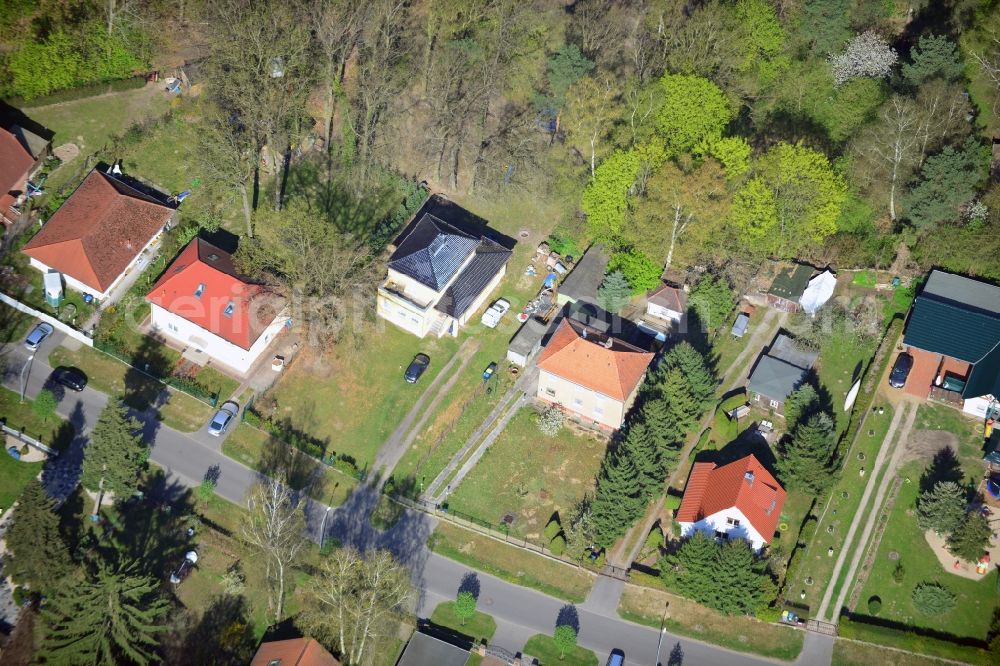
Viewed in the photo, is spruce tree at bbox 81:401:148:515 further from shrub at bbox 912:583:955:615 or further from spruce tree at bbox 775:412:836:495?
shrub at bbox 912:583:955:615

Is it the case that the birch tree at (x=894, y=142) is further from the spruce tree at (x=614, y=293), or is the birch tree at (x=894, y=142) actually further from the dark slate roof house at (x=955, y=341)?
the spruce tree at (x=614, y=293)

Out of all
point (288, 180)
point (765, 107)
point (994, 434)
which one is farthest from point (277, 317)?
point (994, 434)

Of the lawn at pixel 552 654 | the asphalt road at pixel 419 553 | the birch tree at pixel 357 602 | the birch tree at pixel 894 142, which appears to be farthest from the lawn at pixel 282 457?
the birch tree at pixel 894 142

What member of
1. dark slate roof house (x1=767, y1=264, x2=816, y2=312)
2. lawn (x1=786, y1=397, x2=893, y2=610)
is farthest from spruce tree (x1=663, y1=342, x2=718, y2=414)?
dark slate roof house (x1=767, y1=264, x2=816, y2=312)

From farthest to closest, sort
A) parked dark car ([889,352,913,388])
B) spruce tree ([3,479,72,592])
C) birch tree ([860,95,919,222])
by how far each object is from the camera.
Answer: birch tree ([860,95,919,222]) < parked dark car ([889,352,913,388]) < spruce tree ([3,479,72,592])

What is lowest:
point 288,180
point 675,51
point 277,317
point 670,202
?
point 277,317

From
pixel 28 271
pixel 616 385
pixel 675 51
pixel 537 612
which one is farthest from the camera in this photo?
pixel 675 51

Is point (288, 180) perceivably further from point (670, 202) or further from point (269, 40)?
point (670, 202)

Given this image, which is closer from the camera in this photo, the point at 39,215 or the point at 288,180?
the point at 39,215
